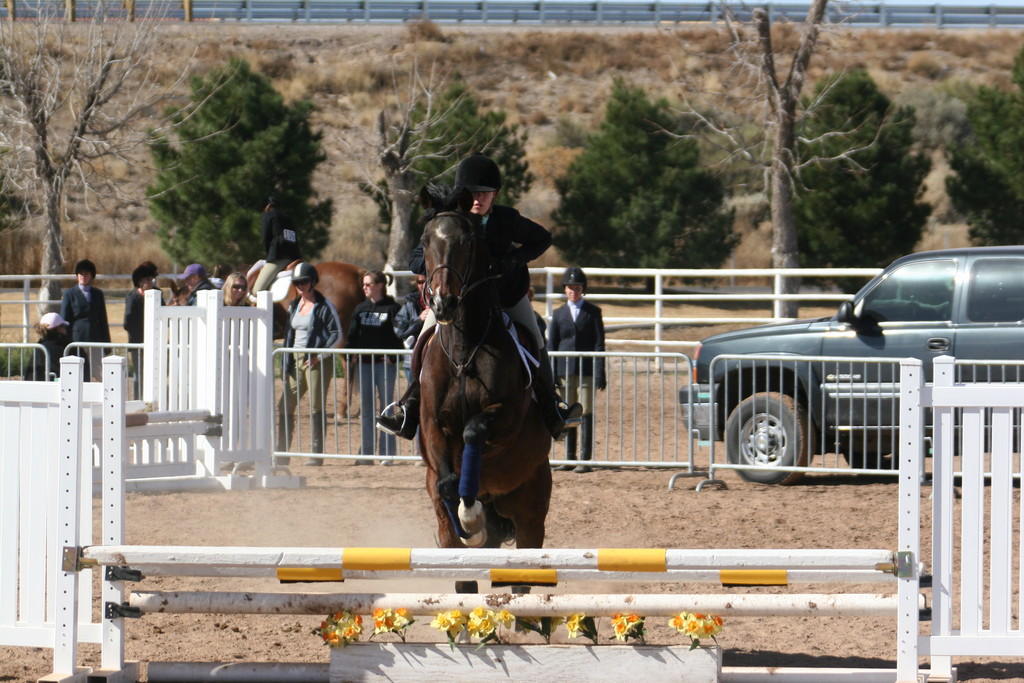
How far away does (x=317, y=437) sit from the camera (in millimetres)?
12438

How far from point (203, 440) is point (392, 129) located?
19280 mm

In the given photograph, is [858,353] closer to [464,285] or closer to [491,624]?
[464,285]

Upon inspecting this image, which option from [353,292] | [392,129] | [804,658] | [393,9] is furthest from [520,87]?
[804,658]

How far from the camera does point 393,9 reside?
2279 inches

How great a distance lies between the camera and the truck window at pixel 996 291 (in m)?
10.9

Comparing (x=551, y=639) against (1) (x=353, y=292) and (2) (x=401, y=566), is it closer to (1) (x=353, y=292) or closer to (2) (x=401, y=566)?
(2) (x=401, y=566)

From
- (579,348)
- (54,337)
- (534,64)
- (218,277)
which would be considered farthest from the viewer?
(534,64)

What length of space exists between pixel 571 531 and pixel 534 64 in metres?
48.9

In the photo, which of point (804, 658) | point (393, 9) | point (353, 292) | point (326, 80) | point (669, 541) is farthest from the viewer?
point (393, 9)

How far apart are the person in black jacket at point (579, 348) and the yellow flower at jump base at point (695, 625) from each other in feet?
21.3

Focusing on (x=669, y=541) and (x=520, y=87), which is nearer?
(x=669, y=541)

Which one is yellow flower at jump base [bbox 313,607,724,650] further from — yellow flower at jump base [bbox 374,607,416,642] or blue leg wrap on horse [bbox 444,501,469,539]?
blue leg wrap on horse [bbox 444,501,469,539]

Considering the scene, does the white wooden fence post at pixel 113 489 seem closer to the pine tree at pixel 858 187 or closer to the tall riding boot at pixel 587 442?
the tall riding boot at pixel 587 442

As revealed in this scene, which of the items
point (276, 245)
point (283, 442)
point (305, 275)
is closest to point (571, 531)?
point (283, 442)
